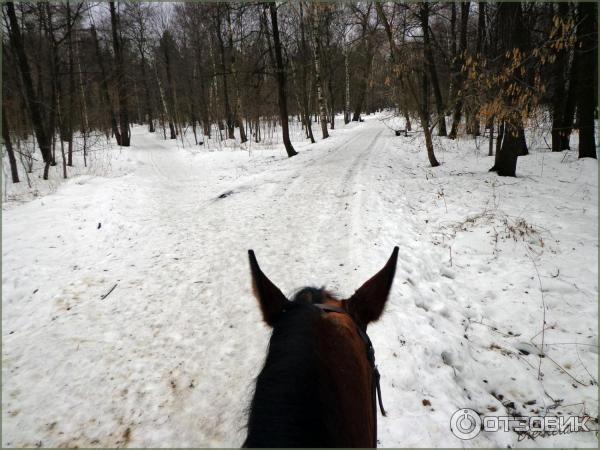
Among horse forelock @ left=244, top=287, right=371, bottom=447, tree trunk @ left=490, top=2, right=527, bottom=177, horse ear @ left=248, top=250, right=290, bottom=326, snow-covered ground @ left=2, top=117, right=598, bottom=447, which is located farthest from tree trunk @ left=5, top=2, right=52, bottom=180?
tree trunk @ left=490, top=2, right=527, bottom=177

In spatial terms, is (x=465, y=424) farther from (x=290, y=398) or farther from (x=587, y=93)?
(x=587, y=93)

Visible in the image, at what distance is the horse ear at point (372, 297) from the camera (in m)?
Answer: 1.62

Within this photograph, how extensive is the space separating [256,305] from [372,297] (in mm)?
2737

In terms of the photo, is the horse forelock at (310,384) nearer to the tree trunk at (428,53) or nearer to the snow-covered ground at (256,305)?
the snow-covered ground at (256,305)

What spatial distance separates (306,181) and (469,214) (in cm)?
518

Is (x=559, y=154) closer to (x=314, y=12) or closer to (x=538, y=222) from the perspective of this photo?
(x=538, y=222)

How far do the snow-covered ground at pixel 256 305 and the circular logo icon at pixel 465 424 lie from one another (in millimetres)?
66

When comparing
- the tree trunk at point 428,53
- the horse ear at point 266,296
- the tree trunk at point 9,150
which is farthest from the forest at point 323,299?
the tree trunk at point 428,53

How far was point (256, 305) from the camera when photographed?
13.5 feet

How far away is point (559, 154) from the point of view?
11.7 meters

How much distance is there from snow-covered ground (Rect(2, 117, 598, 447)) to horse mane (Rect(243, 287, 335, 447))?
0.64m

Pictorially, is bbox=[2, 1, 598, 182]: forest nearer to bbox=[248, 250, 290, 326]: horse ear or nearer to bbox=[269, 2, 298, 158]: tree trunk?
bbox=[269, 2, 298, 158]: tree trunk

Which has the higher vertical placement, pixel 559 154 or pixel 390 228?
pixel 559 154

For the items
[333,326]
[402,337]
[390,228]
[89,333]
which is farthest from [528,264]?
[89,333]
